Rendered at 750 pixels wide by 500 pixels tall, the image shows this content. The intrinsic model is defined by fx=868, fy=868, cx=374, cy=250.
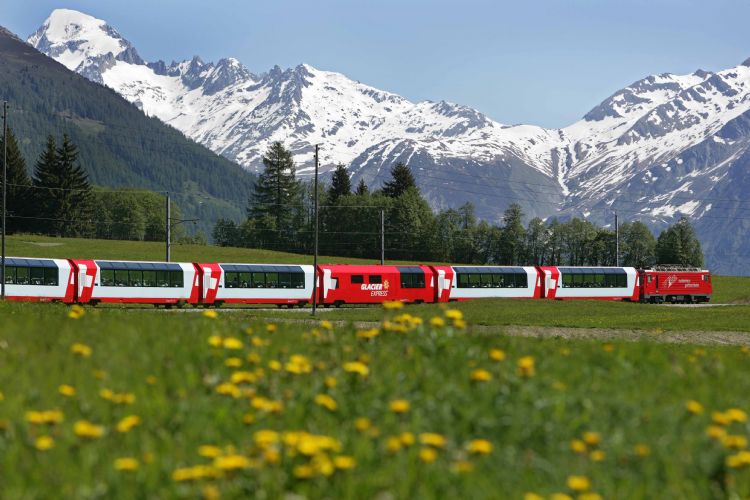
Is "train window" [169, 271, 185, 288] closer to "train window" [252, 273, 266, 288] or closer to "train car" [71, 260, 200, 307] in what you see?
"train car" [71, 260, 200, 307]

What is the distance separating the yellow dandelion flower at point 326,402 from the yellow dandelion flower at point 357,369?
2.30 ft

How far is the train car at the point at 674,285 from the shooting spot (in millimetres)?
89250

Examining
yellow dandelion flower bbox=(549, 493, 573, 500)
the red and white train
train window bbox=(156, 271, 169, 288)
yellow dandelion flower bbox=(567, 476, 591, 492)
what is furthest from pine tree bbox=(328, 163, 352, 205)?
yellow dandelion flower bbox=(549, 493, 573, 500)

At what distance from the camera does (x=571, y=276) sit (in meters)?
82.0

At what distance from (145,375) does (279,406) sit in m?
1.94

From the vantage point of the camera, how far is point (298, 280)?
69250 mm

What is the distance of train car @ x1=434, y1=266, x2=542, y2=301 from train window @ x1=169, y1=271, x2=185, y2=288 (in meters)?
22.9

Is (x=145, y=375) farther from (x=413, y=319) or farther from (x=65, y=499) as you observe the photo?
(x=413, y=319)

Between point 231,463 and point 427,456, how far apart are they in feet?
5.11

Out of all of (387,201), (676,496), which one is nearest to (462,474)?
(676,496)

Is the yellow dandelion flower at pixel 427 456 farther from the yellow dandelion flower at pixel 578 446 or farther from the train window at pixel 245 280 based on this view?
the train window at pixel 245 280

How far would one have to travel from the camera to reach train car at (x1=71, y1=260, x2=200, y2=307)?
5984cm

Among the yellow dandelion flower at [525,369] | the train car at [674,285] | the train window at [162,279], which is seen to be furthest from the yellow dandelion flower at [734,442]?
the train car at [674,285]

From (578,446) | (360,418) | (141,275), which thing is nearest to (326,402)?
(360,418)
